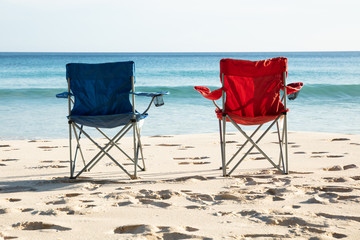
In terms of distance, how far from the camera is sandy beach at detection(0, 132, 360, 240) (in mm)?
2174

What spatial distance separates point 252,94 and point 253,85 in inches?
2.5

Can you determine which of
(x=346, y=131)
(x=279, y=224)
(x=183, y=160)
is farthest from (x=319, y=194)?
(x=346, y=131)

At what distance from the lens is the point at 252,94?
3.60 meters

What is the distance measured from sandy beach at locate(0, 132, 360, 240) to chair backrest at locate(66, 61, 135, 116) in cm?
49

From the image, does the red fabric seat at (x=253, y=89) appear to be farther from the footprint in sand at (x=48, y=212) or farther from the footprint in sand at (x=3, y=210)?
the footprint in sand at (x=3, y=210)

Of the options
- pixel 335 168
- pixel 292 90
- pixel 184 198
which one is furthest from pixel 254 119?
pixel 184 198

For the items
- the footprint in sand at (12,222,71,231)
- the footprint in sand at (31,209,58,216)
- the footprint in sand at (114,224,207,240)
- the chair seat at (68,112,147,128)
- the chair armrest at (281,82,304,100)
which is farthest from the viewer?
the chair armrest at (281,82,304,100)

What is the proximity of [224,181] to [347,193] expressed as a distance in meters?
0.79

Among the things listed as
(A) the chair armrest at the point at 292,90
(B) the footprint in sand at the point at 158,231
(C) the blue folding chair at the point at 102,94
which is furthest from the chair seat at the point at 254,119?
(B) the footprint in sand at the point at 158,231

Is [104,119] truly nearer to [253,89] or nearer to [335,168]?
[253,89]

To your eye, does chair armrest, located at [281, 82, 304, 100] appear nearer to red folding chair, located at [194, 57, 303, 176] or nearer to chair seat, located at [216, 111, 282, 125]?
red folding chair, located at [194, 57, 303, 176]

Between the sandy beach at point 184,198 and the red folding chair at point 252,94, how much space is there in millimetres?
350

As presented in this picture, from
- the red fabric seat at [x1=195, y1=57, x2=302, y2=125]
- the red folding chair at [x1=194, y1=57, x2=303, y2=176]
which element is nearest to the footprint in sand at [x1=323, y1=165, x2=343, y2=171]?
the red folding chair at [x1=194, y1=57, x2=303, y2=176]

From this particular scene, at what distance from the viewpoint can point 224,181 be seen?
3266mm
